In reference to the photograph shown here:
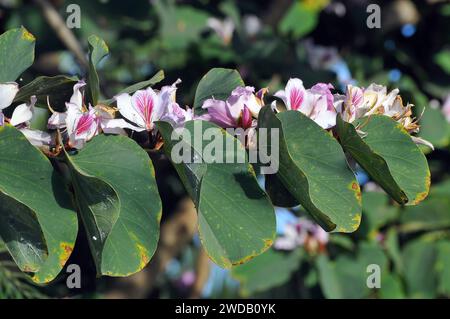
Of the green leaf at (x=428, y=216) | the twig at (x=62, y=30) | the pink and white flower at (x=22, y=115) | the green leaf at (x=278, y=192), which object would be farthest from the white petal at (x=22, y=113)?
the green leaf at (x=428, y=216)

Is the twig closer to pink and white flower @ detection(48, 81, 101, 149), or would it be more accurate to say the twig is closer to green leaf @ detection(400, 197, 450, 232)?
green leaf @ detection(400, 197, 450, 232)

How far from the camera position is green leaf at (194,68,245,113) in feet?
2.81

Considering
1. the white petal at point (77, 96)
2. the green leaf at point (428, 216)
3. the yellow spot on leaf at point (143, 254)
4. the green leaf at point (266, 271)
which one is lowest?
the green leaf at point (266, 271)

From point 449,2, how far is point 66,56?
1014 mm

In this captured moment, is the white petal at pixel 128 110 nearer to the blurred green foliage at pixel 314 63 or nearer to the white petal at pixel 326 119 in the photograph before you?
the white petal at pixel 326 119

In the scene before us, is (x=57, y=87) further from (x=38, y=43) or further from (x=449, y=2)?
(x=449, y=2)

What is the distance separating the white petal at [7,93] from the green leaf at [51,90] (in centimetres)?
2

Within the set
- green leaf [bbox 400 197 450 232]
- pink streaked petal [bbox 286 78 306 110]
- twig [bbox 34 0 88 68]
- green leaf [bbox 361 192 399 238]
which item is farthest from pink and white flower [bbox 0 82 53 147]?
green leaf [bbox 400 197 450 232]

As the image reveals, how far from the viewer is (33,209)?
728mm

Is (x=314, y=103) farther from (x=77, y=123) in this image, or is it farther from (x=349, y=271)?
(x=349, y=271)

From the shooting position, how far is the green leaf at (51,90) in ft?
2.65

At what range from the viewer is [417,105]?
76.2 inches

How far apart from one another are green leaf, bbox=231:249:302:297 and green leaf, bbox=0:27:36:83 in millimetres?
1046
